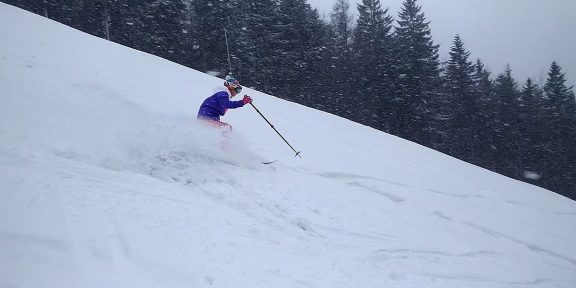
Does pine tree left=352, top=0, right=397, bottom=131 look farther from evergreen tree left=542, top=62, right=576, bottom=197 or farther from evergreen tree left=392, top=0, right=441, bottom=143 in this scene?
evergreen tree left=542, top=62, right=576, bottom=197

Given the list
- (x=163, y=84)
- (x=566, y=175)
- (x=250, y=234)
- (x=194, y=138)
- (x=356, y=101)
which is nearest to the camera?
(x=250, y=234)

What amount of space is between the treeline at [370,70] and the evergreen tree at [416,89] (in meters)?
0.09

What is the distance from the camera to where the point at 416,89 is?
110 ft

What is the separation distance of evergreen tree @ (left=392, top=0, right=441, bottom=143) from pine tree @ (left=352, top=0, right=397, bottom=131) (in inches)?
33.5

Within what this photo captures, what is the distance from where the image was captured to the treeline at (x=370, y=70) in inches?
1204

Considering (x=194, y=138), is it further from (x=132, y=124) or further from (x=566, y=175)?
(x=566, y=175)

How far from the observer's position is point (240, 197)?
649 centimetres

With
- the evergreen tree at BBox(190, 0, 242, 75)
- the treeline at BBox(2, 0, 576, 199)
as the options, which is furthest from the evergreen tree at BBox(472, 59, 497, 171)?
the evergreen tree at BBox(190, 0, 242, 75)

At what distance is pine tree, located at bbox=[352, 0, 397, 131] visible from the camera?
3397 cm

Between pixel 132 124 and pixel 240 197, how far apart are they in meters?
3.30

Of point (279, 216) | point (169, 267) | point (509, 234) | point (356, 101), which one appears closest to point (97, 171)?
point (169, 267)

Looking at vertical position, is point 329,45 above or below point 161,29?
above

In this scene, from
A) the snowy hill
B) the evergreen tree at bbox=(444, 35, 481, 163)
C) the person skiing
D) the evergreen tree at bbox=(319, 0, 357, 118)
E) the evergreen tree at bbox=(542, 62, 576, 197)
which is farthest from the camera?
the evergreen tree at bbox=(542, 62, 576, 197)

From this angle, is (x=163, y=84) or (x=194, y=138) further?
(x=163, y=84)
